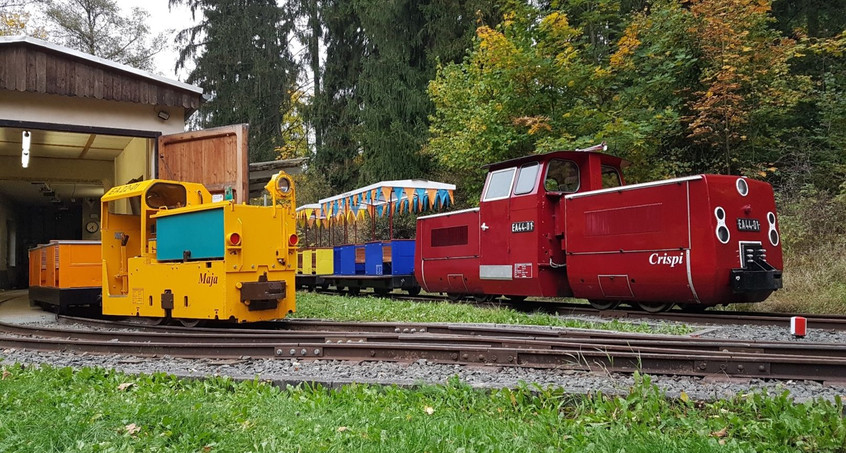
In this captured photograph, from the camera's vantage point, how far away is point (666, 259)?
28.6ft

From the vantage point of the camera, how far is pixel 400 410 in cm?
417

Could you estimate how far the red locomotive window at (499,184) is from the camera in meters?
11.2

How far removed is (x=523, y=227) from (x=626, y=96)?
307 inches

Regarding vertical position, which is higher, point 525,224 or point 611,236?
point 525,224

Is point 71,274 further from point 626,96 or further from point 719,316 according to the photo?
point 626,96

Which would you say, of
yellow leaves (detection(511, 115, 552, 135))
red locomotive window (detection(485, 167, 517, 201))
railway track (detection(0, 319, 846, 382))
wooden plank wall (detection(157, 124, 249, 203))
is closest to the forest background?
yellow leaves (detection(511, 115, 552, 135))

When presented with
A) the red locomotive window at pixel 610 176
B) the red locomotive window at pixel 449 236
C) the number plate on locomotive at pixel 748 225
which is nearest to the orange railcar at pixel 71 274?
the red locomotive window at pixel 449 236

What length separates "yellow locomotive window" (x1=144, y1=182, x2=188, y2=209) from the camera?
9664mm

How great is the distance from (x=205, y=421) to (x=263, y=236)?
5.01m

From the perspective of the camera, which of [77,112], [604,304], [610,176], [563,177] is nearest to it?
[604,304]

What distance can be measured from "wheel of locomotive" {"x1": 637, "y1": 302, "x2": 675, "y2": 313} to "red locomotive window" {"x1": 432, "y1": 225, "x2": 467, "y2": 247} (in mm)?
4029

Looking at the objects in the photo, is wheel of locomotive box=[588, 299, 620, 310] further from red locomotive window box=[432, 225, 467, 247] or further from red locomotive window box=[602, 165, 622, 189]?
red locomotive window box=[432, 225, 467, 247]

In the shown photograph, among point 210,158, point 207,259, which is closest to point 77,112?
point 210,158

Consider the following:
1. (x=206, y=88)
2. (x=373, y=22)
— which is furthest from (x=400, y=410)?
(x=206, y=88)
